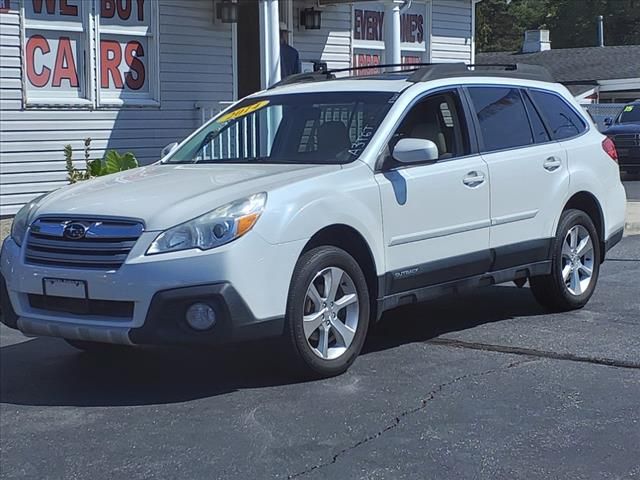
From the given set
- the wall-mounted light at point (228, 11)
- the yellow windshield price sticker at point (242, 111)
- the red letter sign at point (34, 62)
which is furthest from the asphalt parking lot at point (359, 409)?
the wall-mounted light at point (228, 11)

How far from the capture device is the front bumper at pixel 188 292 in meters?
5.59

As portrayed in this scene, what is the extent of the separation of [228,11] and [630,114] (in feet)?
39.0

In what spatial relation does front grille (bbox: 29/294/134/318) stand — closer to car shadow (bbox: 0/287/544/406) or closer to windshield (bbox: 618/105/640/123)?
car shadow (bbox: 0/287/544/406)

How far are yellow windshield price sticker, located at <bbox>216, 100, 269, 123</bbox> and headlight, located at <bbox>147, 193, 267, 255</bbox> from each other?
192cm

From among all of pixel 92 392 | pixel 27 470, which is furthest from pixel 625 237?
pixel 27 470

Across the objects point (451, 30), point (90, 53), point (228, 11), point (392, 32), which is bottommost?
point (90, 53)

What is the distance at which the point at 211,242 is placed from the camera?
18.5 ft

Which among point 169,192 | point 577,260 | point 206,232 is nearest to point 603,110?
point 577,260

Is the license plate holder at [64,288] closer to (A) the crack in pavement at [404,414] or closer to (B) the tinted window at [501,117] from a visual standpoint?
(A) the crack in pavement at [404,414]

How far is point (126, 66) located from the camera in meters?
13.9

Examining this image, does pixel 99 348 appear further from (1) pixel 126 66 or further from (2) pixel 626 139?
(2) pixel 626 139

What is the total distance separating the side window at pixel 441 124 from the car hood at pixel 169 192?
2.73 ft

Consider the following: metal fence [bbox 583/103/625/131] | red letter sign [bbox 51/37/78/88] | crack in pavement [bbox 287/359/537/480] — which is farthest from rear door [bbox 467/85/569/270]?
metal fence [bbox 583/103/625/131]

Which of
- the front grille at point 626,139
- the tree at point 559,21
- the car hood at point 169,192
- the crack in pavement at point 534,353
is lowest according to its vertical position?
the crack in pavement at point 534,353
